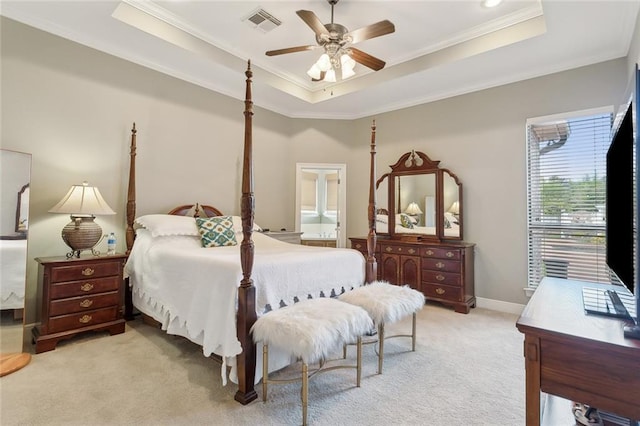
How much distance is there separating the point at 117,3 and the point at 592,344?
409 centimetres

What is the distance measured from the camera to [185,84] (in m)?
4.11

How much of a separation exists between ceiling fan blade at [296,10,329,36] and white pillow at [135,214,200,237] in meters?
2.40

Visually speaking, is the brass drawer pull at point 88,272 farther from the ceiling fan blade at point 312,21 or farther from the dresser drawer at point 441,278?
the dresser drawer at point 441,278

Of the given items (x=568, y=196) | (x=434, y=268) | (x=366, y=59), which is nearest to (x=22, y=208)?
(x=366, y=59)

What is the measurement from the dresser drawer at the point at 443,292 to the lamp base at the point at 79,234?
12.7 ft

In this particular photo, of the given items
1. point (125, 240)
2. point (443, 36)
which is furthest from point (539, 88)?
point (125, 240)

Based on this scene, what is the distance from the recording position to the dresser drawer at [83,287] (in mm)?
2704

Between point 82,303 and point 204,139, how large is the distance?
2.45 metres

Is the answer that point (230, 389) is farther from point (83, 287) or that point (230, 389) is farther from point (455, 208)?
point (455, 208)

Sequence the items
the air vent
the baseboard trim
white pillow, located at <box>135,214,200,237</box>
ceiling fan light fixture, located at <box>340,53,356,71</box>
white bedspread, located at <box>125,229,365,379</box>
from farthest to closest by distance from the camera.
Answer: the baseboard trim, white pillow, located at <box>135,214,200,237</box>, the air vent, ceiling fan light fixture, located at <box>340,53,356,71</box>, white bedspread, located at <box>125,229,365,379</box>

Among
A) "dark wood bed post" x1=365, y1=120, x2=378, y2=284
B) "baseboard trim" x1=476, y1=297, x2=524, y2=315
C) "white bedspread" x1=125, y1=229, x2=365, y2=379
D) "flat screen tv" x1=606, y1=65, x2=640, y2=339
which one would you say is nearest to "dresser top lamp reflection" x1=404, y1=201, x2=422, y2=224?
"baseboard trim" x1=476, y1=297, x2=524, y2=315

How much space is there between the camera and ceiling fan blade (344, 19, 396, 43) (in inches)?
98.0

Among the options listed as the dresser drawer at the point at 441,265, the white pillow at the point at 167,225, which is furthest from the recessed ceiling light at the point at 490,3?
the white pillow at the point at 167,225

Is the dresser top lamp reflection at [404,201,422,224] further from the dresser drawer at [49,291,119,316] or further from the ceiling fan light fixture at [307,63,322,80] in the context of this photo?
the dresser drawer at [49,291,119,316]
